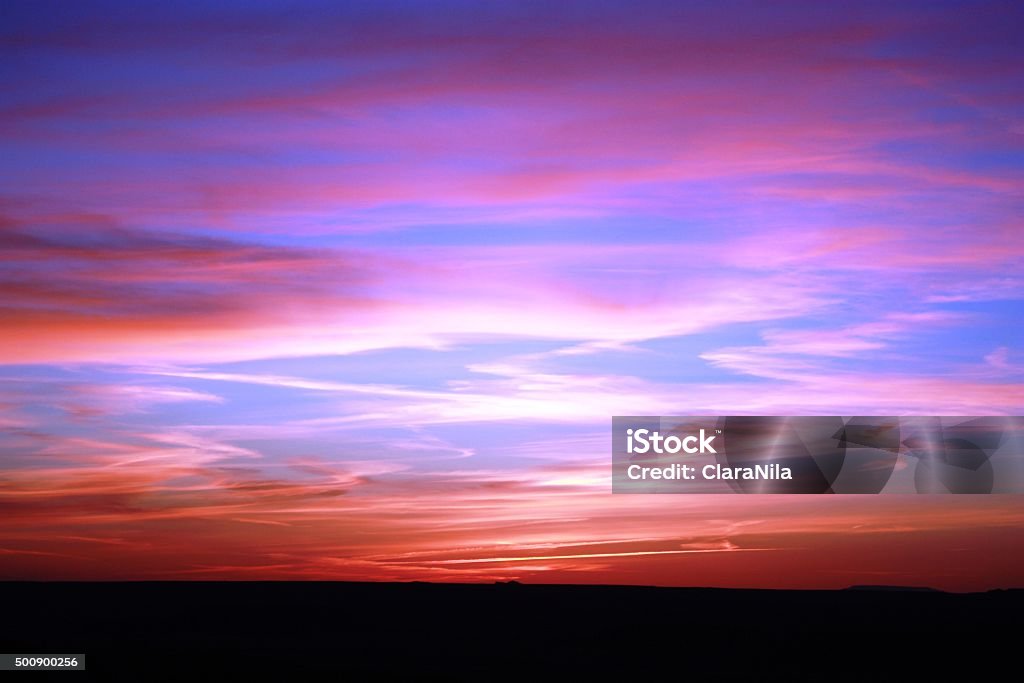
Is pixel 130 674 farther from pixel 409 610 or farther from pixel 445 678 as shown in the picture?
pixel 409 610

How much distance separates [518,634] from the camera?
86.8 ft

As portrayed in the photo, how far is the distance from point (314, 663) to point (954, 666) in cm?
1324

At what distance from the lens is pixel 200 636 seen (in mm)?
25562

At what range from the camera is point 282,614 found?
103 ft

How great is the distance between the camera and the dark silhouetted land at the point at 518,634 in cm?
2089

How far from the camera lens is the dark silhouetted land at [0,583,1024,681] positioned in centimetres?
2089

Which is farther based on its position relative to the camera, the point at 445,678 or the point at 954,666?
the point at 954,666

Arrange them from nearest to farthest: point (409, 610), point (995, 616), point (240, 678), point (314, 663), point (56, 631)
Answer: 1. point (240, 678)
2. point (314, 663)
3. point (56, 631)
4. point (995, 616)
5. point (409, 610)

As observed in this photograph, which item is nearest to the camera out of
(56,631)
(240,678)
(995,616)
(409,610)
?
(240,678)

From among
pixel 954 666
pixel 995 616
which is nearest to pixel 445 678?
pixel 954 666

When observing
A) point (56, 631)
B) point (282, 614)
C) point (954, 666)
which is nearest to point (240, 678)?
point (56, 631)

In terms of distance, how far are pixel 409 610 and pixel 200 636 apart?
329 inches

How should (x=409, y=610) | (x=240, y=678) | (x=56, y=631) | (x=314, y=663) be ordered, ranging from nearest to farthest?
(x=240, y=678)
(x=314, y=663)
(x=56, y=631)
(x=409, y=610)

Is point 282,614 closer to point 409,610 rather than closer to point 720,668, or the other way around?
point 409,610
